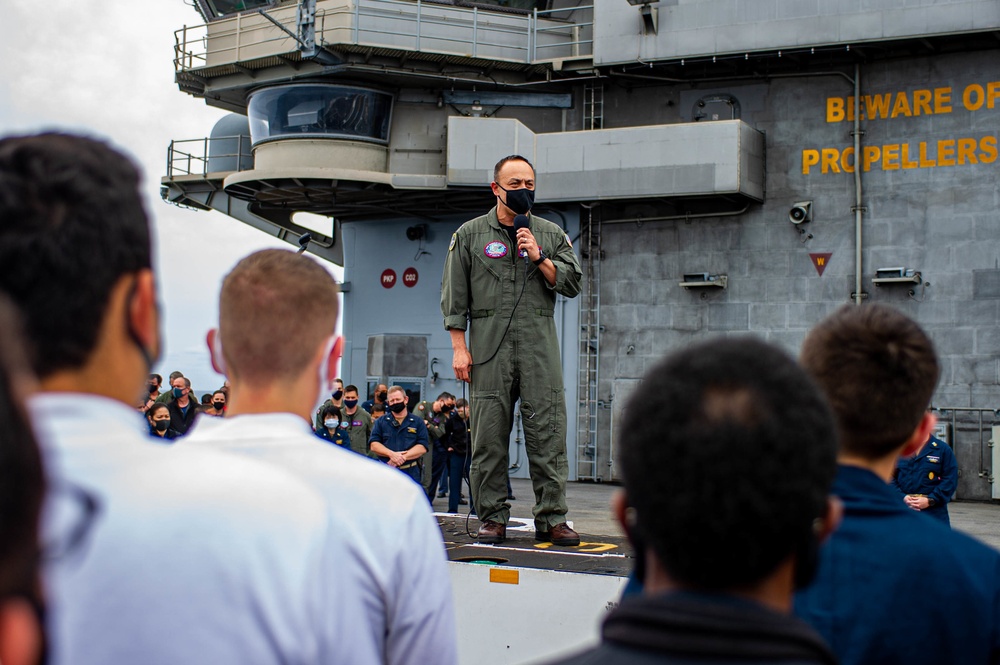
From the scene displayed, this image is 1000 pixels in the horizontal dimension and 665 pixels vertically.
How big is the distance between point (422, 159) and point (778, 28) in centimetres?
746

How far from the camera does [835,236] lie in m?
17.8

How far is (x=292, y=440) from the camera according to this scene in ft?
6.35

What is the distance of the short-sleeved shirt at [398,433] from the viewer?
1220 centimetres

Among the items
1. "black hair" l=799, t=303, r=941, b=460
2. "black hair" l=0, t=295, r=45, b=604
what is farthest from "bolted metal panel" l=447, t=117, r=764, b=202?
"black hair" l=0, t=295, r=45, b=604

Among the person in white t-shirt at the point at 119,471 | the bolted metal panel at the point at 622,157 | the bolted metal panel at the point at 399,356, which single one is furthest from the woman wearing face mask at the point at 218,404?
the person in white t-shirt at the point at 119,471

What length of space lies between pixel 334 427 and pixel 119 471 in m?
11.6

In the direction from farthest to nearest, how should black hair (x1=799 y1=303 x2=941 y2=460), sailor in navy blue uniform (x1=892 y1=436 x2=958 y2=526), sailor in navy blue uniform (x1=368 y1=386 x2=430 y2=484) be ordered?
sailor in navy blue uniform (x1=368 y1=386 x2=430 y2=484), sailor in navy blue uniform (x1=892 y1=436 x2=958 y2=526), black hair (x1=799 y1=303 x2=941 y2=460)

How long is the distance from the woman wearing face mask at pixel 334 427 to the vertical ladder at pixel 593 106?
9.24 meters

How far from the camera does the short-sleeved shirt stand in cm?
1220

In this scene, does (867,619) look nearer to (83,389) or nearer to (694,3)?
(83,389)

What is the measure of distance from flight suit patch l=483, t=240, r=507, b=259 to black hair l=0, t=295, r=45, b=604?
16.9ft

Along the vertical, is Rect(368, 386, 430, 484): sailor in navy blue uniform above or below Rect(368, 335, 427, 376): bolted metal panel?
below

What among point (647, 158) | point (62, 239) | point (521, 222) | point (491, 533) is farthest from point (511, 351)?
→ point (647, 158)

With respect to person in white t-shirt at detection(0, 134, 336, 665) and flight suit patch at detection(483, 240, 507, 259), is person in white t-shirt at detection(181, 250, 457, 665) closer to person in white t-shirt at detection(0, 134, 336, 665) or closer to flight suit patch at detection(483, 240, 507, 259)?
person in white t-shirt at detection(0, 134, 336, 665)
